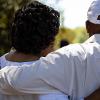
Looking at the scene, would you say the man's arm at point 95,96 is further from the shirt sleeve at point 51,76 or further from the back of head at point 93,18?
the back of head at point 93,18

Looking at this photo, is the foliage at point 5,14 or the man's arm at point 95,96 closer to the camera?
the man's arm at point 95,96

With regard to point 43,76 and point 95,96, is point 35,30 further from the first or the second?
point 95,96

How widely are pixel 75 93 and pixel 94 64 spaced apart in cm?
25

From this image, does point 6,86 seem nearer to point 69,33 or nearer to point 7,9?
point 7,9

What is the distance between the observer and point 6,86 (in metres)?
3.74

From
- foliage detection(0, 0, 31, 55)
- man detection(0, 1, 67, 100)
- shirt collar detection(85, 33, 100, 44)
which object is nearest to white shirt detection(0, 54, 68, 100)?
man detection(0, 1, 67, 100)

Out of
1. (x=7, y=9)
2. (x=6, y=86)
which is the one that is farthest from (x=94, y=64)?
(x=7, y=9)

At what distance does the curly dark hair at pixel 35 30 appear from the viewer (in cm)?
385

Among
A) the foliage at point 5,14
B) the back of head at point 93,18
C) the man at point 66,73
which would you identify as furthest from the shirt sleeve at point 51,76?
the foliage at point 5,14

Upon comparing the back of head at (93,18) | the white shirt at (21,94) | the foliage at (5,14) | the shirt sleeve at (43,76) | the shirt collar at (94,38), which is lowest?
the foliage at (5,14)

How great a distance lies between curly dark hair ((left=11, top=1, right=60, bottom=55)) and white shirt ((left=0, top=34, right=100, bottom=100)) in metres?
0.23

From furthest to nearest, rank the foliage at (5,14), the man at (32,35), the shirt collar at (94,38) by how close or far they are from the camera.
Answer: the foliage at (5,14)
the man at (32,35)
the shirt collar at (94,38)

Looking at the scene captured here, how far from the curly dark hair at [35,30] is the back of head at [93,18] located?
0.24m

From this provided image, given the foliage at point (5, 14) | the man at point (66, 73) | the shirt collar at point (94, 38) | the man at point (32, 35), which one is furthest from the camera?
the foliage at point (5, 14)
